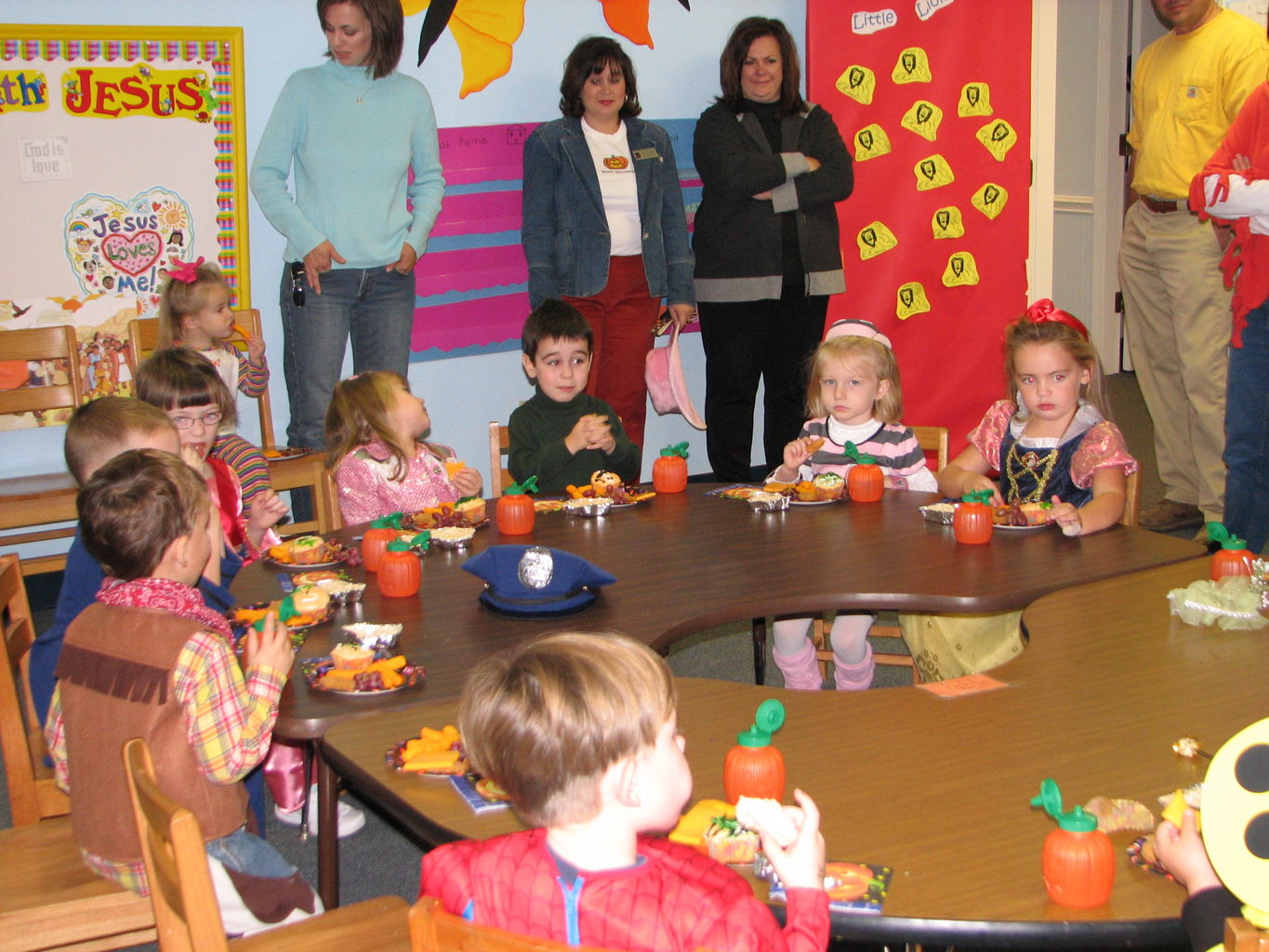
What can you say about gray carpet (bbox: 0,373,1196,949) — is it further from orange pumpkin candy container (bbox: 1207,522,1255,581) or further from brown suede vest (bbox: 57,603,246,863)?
orange pumpkin candy container (bbox: 1207,522,1255,581)

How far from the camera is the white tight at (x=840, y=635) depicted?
339 cm

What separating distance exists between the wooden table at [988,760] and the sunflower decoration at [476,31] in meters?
3.75

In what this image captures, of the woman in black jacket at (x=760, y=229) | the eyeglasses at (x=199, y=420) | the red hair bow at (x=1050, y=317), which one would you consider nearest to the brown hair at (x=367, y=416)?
the eyeglasses at (x=199, y=420)

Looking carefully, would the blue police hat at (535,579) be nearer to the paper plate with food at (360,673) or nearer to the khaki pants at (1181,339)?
the paper plate with food at (360,673)

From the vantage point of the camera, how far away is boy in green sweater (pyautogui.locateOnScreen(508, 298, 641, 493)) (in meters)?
3.63

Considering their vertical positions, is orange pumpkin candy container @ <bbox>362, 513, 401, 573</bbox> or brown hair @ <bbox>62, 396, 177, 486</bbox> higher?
brown hair @ <bbox>62, 396, 177, 486</bbox>

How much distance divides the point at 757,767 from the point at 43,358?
3.62m

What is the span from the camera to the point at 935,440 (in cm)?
371

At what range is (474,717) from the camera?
1320 millimetres

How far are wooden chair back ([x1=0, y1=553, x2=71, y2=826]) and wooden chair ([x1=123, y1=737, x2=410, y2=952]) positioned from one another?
63cm

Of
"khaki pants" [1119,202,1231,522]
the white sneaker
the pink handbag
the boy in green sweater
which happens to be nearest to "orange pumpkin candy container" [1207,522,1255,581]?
the boy in green sweater

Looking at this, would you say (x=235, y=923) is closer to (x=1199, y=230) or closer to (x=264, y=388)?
(x=264, y=388)

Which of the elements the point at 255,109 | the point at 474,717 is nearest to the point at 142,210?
the point at 255,109

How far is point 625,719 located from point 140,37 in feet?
13.4
